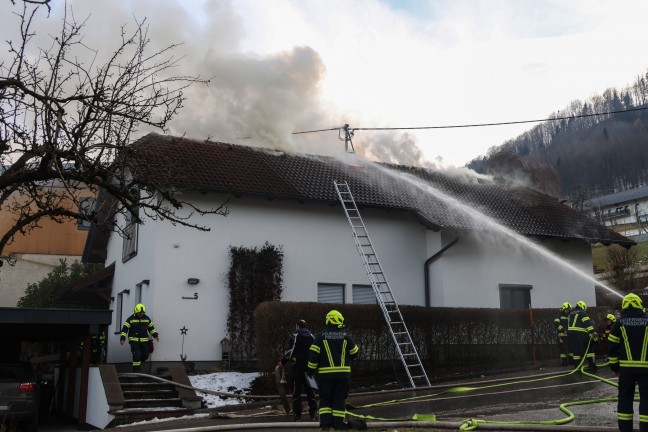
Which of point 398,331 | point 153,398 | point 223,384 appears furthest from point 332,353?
point 398,331

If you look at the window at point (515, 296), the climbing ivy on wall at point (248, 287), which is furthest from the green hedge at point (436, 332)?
the climbing ivy on wall at point (248, 287)

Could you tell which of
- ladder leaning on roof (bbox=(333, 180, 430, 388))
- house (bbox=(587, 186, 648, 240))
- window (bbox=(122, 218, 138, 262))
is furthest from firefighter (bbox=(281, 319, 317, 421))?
house (bbox=(587, 186, 648, 240))

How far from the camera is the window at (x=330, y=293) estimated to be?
63.6ft

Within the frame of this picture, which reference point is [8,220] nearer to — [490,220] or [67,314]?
[67,314]

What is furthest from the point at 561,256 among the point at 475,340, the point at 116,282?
the point at 116,282

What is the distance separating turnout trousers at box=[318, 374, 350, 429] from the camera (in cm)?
923

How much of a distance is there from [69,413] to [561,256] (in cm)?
1587

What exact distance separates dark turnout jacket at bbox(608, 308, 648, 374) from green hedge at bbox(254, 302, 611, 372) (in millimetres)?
7643

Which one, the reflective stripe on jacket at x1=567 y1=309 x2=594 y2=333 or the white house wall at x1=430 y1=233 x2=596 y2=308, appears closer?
the reflective stripe on jacket at x1=567 y1=309 x2=594 y2=333

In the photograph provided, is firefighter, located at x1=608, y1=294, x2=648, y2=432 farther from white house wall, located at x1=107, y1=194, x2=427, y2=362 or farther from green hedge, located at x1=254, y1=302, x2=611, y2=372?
white house wall, located at x1=107, y1=194, x2=427, y2=362

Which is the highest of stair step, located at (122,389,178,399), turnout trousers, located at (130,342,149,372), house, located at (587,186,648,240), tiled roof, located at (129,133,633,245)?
house, located at (587,186,648,240)

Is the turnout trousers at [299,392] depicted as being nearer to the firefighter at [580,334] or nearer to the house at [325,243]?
the house at [325,243]

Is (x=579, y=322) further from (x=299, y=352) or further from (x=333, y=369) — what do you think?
(x=333, y=369)

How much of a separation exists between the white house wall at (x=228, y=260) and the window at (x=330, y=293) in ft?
0.69
